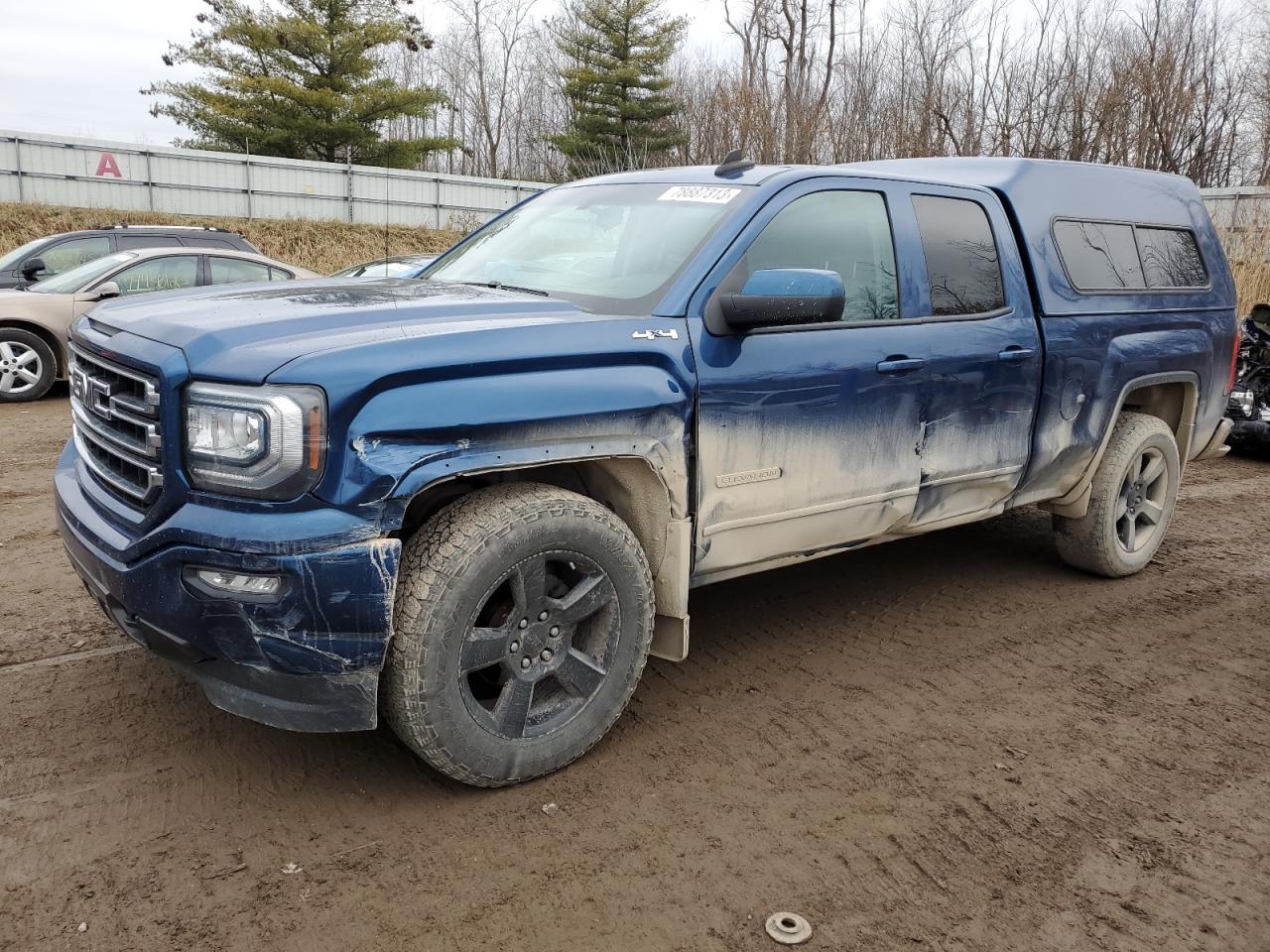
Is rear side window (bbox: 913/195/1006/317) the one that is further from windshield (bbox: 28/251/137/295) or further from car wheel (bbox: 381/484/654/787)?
windshield (bbox: 28/251/137/295)

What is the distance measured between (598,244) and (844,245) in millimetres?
965

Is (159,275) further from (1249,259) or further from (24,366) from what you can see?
(1249,259)

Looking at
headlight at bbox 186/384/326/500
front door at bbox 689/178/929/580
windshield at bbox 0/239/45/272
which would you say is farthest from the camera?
windshield at bbox 0/239/45/272

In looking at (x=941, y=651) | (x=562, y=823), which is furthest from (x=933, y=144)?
(x=562, y=823)

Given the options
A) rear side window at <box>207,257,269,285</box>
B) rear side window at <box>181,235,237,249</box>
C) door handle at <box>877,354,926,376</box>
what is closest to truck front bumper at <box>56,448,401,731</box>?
door handle at <box>877,354,926,376</box>

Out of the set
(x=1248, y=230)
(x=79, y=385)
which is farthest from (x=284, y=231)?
(x=79, y=385)

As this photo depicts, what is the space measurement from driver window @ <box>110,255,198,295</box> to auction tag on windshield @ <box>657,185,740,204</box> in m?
8.00

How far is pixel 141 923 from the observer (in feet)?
8.03

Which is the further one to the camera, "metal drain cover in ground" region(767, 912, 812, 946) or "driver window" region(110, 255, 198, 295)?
"driver window" region(110, 255, 198, 295)

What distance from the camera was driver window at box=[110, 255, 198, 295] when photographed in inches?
410

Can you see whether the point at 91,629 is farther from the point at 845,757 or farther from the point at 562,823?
the point at 845,757

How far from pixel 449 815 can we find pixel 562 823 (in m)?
0.34

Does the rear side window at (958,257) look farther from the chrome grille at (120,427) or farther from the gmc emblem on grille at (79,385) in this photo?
the gmc emblem on grille at (79,385)

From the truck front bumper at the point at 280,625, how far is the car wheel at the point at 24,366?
8.45 metres
